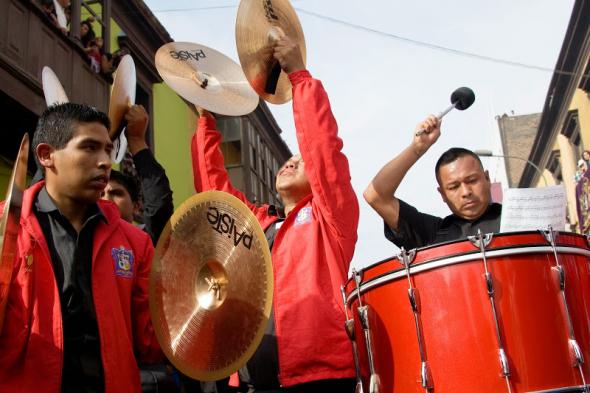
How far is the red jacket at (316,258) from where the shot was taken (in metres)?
2.79

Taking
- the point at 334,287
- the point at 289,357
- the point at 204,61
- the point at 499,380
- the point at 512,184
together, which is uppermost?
the point at 512,184

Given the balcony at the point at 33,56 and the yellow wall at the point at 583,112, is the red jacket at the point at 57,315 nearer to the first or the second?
the balcony at the point at 33,56

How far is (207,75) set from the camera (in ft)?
12.9

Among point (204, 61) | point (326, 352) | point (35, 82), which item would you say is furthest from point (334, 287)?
point (35, 82)

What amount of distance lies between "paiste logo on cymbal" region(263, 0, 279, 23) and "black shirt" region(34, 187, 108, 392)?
149 centimetres

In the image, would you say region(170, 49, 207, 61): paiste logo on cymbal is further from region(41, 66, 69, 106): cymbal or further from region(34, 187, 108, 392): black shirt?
region(34, 187, 108, 392): black shirt

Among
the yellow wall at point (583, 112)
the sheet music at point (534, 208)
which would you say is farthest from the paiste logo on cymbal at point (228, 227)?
the yellow wall at point (583, 112)

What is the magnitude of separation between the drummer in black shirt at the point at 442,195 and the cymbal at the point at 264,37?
77 centimetres

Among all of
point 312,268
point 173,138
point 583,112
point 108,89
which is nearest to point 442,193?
point 312,268

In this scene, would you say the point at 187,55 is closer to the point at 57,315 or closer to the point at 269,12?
the point at 269,12

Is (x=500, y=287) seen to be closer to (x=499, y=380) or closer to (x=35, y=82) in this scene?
(x=499, y=380)

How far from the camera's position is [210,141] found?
12.9 feet

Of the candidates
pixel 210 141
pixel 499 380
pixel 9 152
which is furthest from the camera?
pixel 9 152

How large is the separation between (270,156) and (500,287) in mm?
19923
